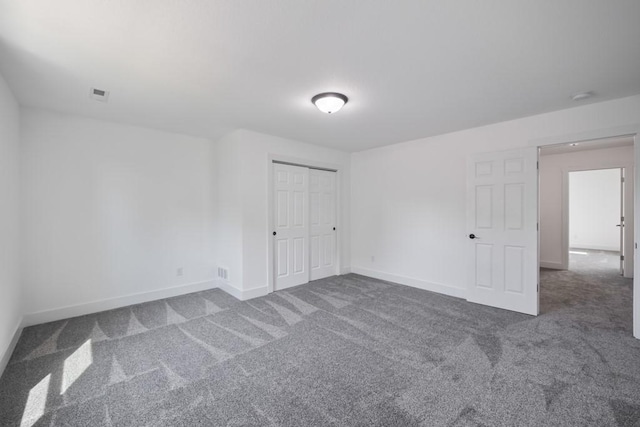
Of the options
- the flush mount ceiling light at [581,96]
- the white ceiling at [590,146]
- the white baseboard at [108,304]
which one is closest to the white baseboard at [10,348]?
the white baseboard at [108,304]

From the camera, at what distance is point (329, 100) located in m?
2.78

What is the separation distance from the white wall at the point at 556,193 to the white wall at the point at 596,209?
390cm

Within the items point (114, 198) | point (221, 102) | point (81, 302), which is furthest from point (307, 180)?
point (81, 302)

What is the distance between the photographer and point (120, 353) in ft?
8.41

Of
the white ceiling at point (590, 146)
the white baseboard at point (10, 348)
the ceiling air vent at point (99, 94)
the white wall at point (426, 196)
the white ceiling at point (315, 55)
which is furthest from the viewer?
the white ceiling at point (590, 146)

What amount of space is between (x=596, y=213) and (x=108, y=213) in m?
12.4

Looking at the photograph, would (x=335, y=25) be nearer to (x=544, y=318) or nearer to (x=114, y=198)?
(x=114, y=198)

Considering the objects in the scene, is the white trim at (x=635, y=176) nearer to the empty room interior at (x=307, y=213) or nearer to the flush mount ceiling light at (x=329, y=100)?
the empty room interior at (x=307, y=213)

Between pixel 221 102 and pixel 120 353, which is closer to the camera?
pixel 120 353

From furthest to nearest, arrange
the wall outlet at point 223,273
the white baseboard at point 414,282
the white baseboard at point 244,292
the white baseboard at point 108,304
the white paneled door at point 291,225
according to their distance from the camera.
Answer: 1. the white paneled door at point 291,225
2. the wall outlet at point 223,273
3. the white baseboard at point 414,282
4. the white baseboard at point 244,292
5. the white baseboard at point 108,304

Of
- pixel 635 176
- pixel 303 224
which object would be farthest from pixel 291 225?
pixel 635 176

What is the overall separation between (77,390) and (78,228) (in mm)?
2208

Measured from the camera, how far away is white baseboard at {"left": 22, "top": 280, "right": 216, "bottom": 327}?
3215mm

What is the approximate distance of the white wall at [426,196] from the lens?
3.43m
